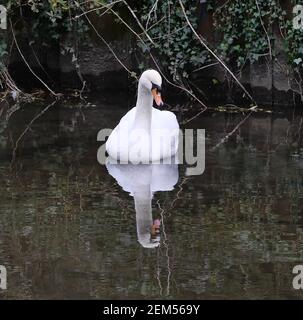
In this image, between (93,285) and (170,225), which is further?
(170,225)

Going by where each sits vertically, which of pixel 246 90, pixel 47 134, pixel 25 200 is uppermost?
pixel 246 90

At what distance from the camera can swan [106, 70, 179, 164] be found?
29.7 feet

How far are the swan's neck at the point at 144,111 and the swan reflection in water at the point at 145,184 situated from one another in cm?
48

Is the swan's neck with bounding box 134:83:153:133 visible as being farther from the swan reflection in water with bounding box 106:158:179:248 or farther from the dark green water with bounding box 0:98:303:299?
the dark green water with bounding box 0:98:303:299

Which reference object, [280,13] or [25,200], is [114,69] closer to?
[280,13]

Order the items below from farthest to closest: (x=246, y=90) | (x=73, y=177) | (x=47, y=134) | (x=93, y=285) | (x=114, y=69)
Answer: (x=114, y=69) < (x=246, y=90) < (x=47, y=134) < (x=73, y=177) < (x=93, y=285)

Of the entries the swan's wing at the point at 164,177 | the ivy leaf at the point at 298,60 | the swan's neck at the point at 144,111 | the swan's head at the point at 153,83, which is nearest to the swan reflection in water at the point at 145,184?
the swan's wing at the point at 164,177

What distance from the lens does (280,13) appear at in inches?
478

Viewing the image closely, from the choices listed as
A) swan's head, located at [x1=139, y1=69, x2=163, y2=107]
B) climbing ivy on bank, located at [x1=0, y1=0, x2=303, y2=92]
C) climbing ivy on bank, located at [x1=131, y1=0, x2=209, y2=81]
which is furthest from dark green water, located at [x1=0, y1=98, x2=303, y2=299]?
climbing ivy on bank, located at [x1=131, y1=0, x2=209, y2=81]

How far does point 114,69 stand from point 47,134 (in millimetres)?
3123

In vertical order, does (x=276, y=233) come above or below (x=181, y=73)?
below

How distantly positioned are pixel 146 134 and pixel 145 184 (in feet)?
3.60

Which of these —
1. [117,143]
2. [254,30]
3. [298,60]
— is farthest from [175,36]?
[117,143]

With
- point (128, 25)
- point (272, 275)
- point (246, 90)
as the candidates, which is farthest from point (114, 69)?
point (272, 275)
